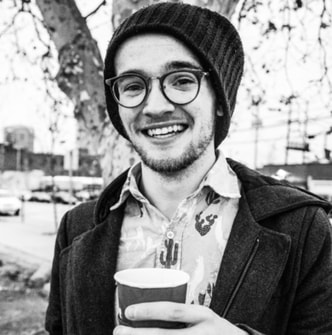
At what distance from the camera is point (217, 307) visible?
1456mm

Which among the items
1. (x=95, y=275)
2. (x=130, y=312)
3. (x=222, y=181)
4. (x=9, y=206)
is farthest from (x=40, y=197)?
(x=130, y=312)

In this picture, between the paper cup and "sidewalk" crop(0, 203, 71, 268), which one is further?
"sidewalk" crop(0, 203, 71, 268)

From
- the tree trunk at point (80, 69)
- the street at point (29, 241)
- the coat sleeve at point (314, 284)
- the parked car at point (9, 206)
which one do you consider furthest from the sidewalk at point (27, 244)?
the coat sleeve at point (314, 284)

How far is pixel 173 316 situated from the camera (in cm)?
99

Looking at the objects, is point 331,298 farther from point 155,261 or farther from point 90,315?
point 90,315

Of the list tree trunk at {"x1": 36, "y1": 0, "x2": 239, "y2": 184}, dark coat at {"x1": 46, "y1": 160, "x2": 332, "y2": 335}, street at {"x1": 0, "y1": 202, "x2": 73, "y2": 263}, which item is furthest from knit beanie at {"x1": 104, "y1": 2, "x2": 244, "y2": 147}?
street at {"x1": 0, "y1": 202, "x2": 73, "y2": 263}

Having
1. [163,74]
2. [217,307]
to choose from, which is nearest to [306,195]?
[217,307]

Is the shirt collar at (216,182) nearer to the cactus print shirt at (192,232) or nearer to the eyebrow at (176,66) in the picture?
the cactus print shirt at (192,232)

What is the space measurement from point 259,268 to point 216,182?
0.36 m

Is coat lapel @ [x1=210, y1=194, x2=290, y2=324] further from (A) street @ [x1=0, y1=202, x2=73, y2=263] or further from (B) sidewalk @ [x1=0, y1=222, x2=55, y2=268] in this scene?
(A) street @ [x1=0, y1=202, x2=73, y2=263]

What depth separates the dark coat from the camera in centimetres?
147

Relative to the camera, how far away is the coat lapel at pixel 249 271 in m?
1.46

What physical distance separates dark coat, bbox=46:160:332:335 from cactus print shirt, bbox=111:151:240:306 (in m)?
0.05

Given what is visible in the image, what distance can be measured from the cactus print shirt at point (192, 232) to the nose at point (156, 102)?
1.05ft
